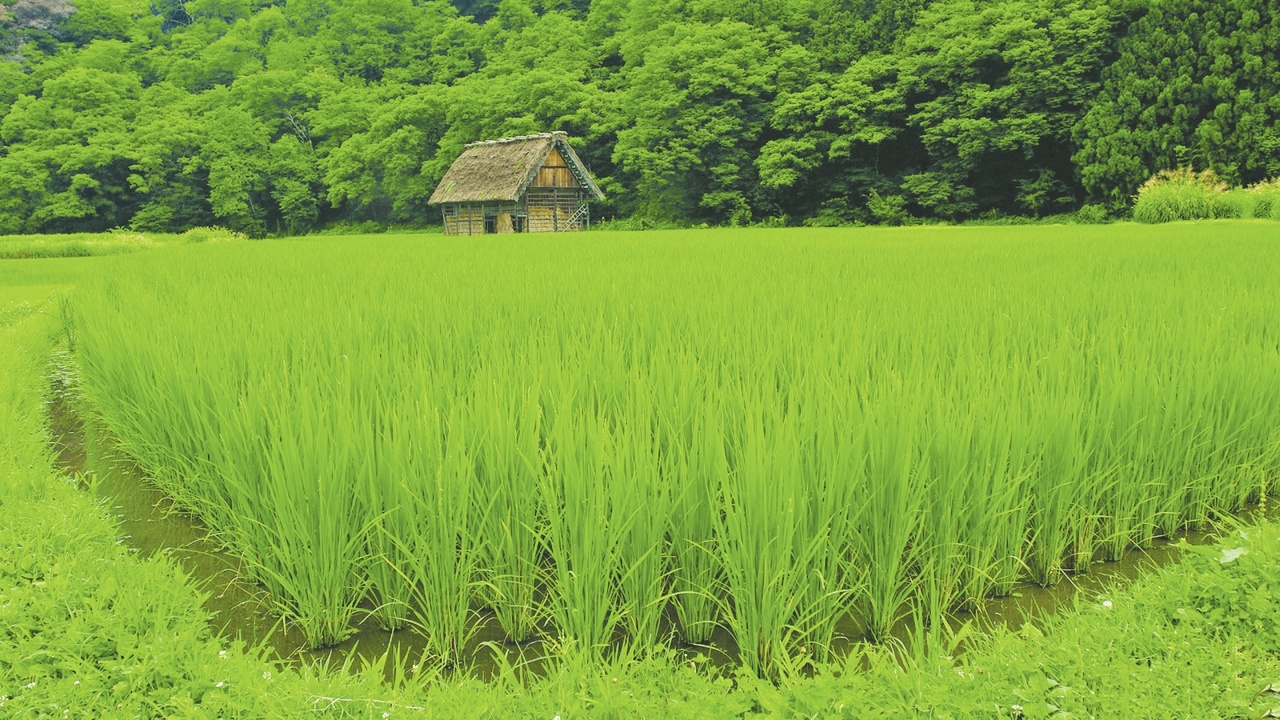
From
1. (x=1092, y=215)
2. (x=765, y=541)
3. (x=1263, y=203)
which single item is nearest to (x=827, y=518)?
(x=765, y=541)

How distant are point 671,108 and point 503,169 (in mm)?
6570

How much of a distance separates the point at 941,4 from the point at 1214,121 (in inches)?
391

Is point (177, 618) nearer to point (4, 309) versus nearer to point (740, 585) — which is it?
point (740, 585)

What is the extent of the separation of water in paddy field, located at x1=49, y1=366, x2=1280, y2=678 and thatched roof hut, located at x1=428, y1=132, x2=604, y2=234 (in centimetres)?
A: 2355

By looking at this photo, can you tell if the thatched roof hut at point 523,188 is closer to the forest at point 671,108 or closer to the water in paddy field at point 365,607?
the forest at point 671,108

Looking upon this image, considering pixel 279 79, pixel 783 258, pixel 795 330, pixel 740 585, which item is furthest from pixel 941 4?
pixel 279 79

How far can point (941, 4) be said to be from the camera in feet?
83.9

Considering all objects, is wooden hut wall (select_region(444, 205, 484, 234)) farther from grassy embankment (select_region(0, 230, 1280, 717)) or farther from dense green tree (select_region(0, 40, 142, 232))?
grassy embankment (select_region(0, 230, 1280, 717))

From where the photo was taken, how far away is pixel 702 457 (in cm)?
191

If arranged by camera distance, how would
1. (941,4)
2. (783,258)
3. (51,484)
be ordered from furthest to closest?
1. (941,4)
2. (783,258)
3. (51,484)

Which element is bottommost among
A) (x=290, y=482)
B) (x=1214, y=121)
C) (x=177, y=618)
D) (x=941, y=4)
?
(x=177, y=618)

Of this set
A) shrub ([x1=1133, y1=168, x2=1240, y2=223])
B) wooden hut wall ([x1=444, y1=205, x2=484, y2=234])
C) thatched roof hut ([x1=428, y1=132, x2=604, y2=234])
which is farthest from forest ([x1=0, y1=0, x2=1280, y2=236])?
shrub ([x1=1133, y1=168, x2=1240, y2=223])

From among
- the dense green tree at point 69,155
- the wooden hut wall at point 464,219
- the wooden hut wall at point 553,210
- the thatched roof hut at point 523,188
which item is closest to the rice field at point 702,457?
the thatched roof hut at point 523,188

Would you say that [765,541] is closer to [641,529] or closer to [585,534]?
[641,529]
